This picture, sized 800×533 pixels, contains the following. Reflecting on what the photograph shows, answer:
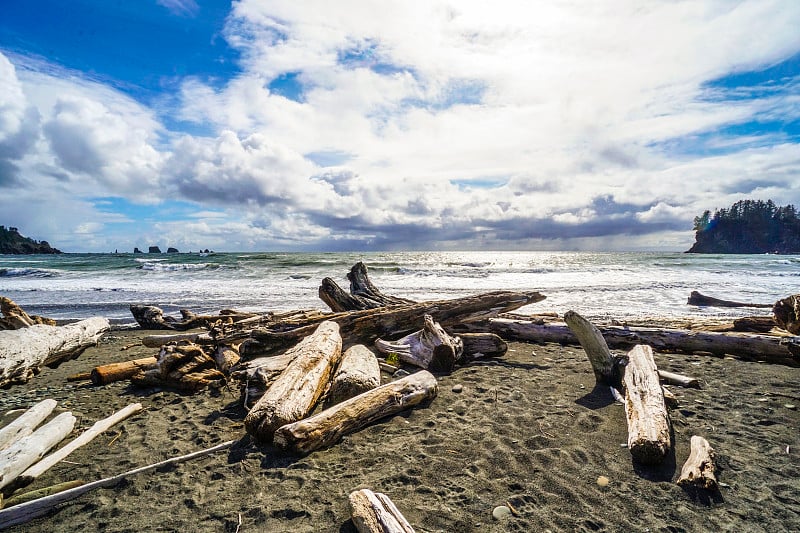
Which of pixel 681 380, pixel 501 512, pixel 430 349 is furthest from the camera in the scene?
pixel 430 349

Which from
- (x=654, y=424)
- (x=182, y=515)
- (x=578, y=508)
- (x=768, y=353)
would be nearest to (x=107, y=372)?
(x=182, y=515)

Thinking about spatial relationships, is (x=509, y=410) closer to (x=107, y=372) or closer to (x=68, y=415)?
(x=68, y=415)

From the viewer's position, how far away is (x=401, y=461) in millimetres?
3297

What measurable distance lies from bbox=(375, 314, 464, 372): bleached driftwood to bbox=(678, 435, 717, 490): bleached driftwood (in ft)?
10.2

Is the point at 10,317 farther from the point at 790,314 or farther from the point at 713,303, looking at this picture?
the point at 713,303

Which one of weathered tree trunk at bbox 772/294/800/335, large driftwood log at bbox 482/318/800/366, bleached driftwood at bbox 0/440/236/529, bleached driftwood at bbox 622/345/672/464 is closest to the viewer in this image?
bleached driftwood at bbox 0/440/236/529

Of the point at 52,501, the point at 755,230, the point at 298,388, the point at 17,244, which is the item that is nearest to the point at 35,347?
the point at 52,501

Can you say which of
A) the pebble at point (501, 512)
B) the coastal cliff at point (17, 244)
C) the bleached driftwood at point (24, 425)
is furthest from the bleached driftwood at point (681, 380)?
the coastal cliff at point (17, 244)

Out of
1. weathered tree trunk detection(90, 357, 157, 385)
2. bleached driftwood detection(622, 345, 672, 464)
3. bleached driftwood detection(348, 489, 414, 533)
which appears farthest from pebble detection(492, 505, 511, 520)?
weathered tree trunk detection(90, 357, 157, 385)

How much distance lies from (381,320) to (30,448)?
4.56 m

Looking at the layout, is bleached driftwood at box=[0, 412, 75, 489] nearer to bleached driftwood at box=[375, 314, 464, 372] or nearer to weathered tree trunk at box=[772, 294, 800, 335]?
bleached driftwood at box=[375, 314, 464, 372]

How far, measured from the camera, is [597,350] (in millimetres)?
5094

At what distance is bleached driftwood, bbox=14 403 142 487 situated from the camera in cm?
307

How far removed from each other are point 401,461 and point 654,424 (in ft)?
7.52
